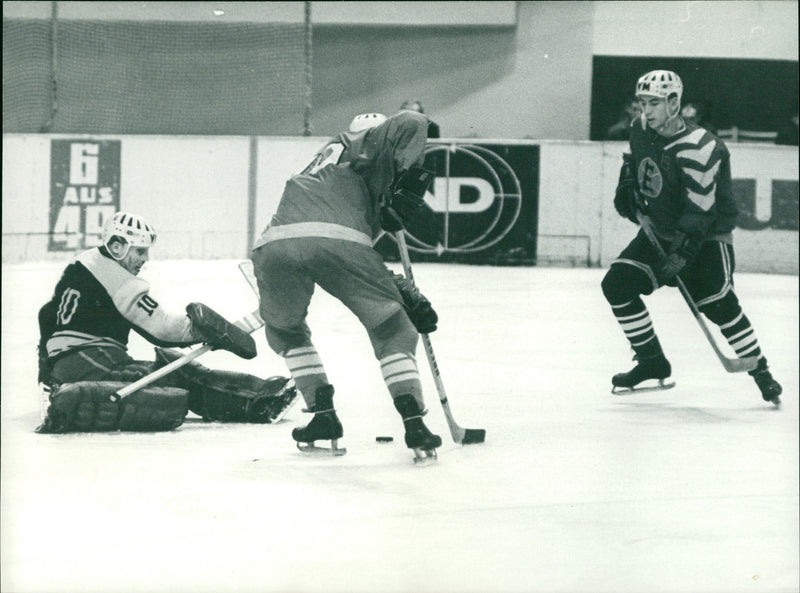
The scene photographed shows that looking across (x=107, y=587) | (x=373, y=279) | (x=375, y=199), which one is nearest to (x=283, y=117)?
(x=373, y=279)

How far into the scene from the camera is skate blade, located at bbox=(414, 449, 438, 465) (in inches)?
83.6

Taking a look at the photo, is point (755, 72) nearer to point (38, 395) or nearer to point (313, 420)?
point (313, 420)

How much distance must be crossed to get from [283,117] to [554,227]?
0.84m

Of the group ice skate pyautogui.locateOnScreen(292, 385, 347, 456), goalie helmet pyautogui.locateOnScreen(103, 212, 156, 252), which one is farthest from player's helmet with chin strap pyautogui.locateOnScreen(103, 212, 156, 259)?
ice skate pyautogui.locateOnScreen(292, 385, 347, 456)

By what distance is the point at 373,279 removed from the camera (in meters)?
1.87

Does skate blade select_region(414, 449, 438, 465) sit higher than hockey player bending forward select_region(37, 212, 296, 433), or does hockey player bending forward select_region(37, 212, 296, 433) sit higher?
hockey player bending forward select_region(37, 212, 296, 433)

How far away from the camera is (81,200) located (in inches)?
62.5

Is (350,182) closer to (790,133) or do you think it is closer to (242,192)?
(242,192)

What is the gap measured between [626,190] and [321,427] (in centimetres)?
64

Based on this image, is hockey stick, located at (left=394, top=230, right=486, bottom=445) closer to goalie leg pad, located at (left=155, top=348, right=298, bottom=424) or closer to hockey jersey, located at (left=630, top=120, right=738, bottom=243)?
goalie leg pad, located at (left=155, top=348, right=298, bottom=424)

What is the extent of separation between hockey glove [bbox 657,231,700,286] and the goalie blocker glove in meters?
0.33

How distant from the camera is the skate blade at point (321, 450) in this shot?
76.3 inches

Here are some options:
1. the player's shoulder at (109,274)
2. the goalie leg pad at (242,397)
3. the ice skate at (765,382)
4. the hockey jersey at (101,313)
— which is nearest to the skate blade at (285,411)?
the goalie leg pad at (242,397)

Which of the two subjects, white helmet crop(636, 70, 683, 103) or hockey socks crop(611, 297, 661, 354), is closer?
white helmet crop(636, 70, 683, 103)
